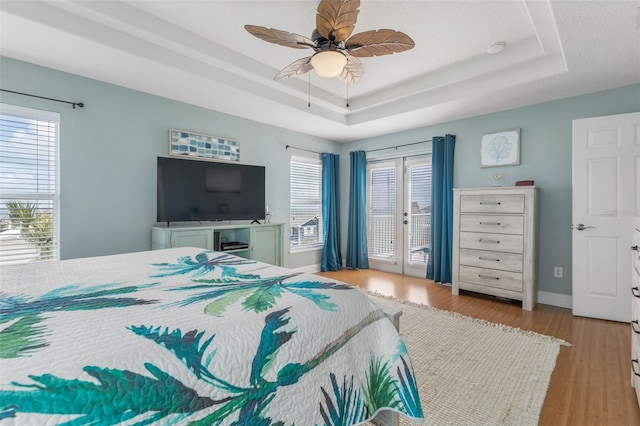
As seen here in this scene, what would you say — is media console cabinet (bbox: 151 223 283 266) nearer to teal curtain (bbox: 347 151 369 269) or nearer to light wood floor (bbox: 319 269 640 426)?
light wood floor (bbox: 319 269 640 426)

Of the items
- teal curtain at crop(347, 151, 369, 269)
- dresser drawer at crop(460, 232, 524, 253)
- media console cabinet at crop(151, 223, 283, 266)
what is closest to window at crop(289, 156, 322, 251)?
teal curtain at crop(347, 151, 369, 269)

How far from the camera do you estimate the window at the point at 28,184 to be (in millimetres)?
2625

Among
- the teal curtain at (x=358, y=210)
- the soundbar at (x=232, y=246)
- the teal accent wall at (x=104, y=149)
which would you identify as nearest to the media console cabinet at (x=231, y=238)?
the soundbar at (x=232, y=246)

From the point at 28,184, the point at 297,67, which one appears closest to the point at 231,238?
the point at 28,184

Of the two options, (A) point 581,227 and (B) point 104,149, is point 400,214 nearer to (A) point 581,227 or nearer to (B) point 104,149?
(A) point 581,227

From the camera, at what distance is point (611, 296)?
2.91m

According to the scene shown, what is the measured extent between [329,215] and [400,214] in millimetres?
1207

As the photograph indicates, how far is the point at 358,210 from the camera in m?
5.33

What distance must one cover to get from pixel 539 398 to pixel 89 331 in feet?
7.43

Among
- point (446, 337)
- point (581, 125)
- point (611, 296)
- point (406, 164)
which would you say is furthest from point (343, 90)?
point (611, 296)

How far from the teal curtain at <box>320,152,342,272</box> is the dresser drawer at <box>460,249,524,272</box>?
84.9 inches

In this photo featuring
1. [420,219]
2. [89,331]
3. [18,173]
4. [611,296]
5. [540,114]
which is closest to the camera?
[89,331]

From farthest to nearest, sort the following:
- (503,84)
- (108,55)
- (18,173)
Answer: (503,84) < (18,173) < (108,55)

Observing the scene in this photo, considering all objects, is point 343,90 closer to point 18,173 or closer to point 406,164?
point 406,164
